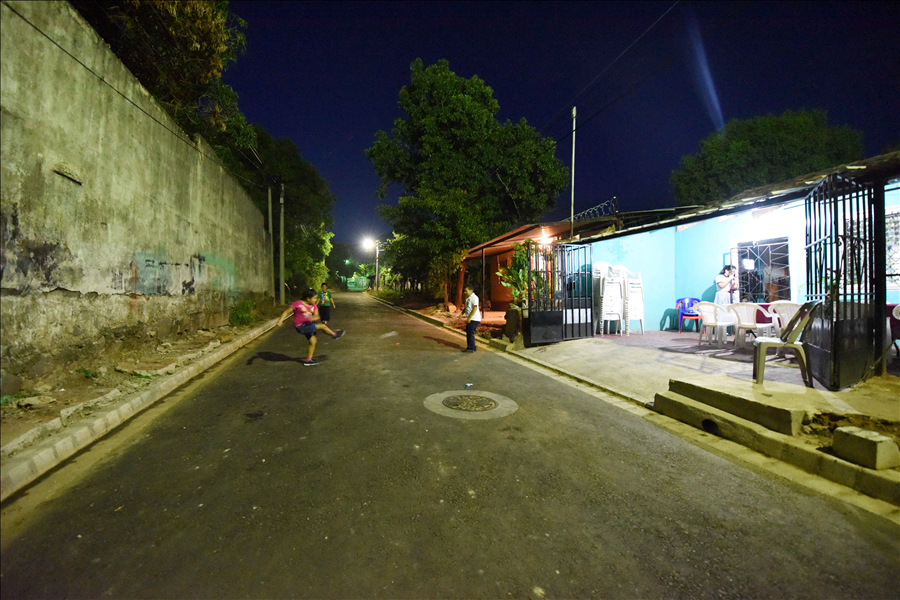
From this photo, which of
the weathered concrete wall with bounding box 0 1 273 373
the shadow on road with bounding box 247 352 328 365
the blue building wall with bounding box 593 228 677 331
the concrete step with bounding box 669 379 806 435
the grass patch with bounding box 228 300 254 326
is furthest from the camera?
the grass patch with bounding box 228 300 254 326

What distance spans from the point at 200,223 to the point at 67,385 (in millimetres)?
7156

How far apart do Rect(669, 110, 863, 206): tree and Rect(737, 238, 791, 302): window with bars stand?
30.0 ft

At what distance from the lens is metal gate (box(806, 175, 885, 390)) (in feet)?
16.6

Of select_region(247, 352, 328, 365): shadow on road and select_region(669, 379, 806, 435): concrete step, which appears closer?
select_region(669, 379, 806, 435): concrete step

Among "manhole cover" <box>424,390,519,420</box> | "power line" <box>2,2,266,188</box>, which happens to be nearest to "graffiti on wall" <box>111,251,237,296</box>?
"power line" <box>2,2,266,188</box>

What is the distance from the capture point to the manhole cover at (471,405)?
16.7 feet

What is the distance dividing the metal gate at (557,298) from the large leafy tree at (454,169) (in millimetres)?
10370

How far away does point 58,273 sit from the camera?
542 cm

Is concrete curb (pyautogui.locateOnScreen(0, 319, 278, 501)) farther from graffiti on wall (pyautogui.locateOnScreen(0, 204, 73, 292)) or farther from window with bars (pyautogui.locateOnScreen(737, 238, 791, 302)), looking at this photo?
window with bars (pyautogui.locateOnScreen(737, 238, 791, 302))

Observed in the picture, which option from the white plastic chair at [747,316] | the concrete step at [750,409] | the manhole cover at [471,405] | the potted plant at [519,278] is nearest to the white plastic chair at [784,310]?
the white plastic chair at [747,316]

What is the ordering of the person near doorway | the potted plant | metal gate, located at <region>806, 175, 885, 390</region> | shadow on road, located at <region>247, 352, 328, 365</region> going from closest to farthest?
metal gate, located at <region>806, 175, 885, 390</region> → shadow on road, located at <region>247, 352, 328, 365</region> → the person near doorway → the potted plant

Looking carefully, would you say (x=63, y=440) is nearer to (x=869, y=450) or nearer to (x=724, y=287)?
(x=869, y=450)

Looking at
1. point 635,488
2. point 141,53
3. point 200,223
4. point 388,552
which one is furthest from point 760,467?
point 141,53

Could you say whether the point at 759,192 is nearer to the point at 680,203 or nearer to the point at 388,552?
the point at 388,552
